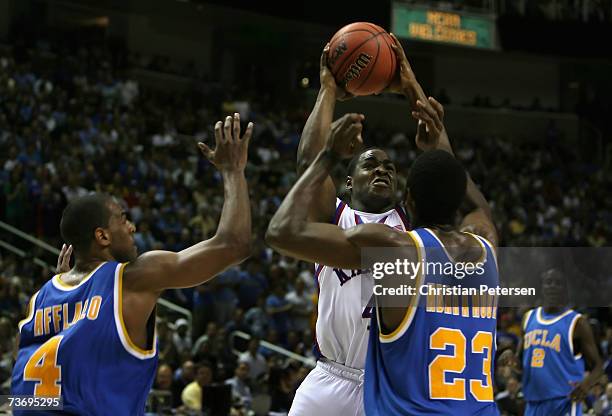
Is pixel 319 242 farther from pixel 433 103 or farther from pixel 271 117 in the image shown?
pixel 271 117

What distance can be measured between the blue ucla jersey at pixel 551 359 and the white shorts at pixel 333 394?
391 cm

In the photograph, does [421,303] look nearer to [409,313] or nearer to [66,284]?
[409,313]

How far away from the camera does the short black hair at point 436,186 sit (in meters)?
3.66

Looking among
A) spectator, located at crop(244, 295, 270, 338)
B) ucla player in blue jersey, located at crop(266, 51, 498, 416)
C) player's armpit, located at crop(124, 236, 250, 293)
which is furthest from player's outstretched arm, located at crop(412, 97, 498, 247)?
spectator, located at crop(244, 295, 270, 338)

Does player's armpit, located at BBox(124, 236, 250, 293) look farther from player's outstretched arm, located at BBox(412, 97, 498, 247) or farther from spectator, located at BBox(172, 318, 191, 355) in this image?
spectator, located at BBox(172, 318, 191, 355)

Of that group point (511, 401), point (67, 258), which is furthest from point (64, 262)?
point (511, 401)

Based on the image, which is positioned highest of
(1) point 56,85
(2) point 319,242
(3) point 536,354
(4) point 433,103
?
(1) point 56,85

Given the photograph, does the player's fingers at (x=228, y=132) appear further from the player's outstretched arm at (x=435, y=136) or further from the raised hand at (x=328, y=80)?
the player's outstretched arm at (x=435, y=136)

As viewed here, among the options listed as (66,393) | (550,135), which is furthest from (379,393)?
(550,135)

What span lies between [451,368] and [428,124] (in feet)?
4.48

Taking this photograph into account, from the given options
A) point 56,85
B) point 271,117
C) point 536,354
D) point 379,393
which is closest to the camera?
point 379,393

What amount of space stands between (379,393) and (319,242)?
2.01 ft

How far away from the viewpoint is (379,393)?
3.61 m

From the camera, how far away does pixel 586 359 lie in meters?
8.27
